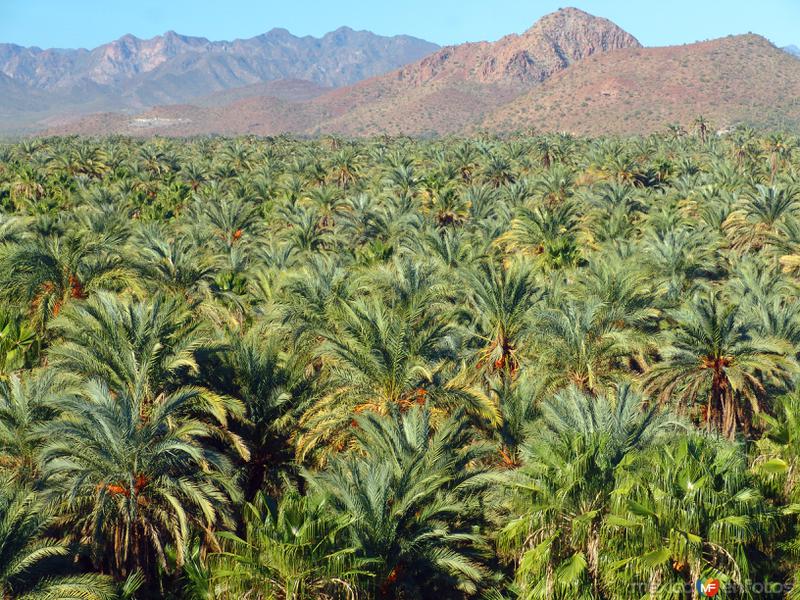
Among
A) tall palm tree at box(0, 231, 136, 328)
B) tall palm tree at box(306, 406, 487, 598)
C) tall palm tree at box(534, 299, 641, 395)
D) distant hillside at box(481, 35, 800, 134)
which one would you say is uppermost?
distant hillside at box(481, 35, 800, 134)

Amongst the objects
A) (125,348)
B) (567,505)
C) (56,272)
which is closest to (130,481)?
(125,348)

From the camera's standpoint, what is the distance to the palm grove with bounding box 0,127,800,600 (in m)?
11.6

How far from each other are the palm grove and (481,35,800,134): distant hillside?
128048mm

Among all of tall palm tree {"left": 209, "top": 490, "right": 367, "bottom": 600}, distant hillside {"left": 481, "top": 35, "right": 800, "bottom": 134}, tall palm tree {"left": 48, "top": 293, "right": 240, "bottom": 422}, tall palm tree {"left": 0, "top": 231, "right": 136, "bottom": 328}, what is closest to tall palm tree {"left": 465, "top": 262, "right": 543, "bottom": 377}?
tall palm tree {"left": 48, "top": 293, "right": 240, "bottom": 422}

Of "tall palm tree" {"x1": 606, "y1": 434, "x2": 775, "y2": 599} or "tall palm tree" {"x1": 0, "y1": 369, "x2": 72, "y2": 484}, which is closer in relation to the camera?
"tall palm tree" {"x1": 606, "y1": 434, "x2": 775, "y2": 599}

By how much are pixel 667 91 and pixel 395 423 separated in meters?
163

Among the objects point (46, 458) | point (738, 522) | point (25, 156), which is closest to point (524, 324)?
point (738, 522)

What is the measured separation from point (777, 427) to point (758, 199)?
20796 millimetres

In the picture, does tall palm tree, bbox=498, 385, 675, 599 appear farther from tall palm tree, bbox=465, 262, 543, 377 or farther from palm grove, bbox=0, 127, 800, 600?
tall palm tree, bbox=465, 262, 543, 377

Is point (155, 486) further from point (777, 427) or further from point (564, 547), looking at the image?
point (777, 427)

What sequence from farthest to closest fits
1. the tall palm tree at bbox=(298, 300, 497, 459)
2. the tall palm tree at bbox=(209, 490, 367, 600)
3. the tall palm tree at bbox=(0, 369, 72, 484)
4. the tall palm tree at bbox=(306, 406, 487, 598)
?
the tall palm tree at bbox=(298, 300, 497, 459) < the tall palm tree at bbox=(0, 369, 72, 484) < the tall palm tree at bbox=(306, 406, 487, 598) < the tall palm tree at bbox=(209, 490, 367, 600)

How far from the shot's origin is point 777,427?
13.9 m

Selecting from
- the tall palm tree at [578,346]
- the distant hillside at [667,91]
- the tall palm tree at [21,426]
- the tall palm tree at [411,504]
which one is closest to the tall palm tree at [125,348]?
the tall palm tree at [21,426]

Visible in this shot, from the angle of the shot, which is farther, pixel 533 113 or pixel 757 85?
pixel 533 113
